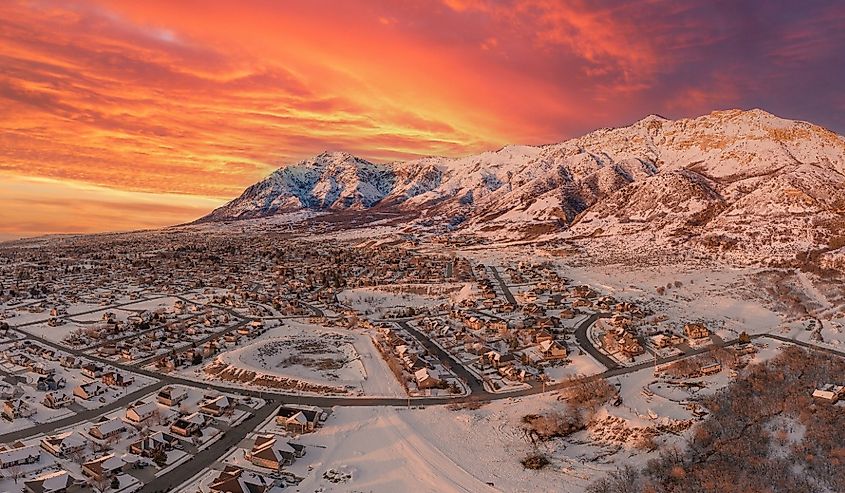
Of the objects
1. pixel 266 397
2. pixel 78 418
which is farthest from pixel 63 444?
pixel 266 397

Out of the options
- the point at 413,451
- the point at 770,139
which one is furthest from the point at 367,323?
the point at 770,139

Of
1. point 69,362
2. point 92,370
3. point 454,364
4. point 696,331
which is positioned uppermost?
point 696,331

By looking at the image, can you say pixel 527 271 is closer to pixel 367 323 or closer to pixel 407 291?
pixel 407 291

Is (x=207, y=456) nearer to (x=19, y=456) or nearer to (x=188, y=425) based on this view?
(x=188, y=425)

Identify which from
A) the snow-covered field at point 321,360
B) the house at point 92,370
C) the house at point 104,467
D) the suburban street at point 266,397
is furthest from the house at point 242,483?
the house at point 92,370

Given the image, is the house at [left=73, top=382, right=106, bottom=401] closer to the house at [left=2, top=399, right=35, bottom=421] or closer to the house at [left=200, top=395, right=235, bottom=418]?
the house at [left=2, top=399, right=35, bottom=421]
